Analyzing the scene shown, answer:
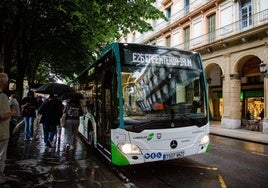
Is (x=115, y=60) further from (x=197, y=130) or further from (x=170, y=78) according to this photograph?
(x=197, y=130)

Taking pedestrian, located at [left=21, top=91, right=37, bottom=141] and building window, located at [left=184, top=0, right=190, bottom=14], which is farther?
building window, located at [left=184, top=0, right=190, bottom=14]

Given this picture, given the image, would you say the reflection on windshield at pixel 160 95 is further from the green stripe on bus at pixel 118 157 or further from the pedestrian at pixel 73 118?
the pedestrian at pixel 73 118

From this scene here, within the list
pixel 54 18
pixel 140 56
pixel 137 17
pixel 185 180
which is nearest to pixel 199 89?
pixel 140 56

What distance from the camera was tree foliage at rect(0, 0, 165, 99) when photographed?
372 inches

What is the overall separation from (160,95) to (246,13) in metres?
16.2

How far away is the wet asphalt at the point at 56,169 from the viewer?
5.05 metres

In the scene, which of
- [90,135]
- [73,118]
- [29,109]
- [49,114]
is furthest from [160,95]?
[73,118]

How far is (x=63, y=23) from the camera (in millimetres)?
13547

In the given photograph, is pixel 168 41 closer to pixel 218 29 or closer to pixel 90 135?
pixel 218 29

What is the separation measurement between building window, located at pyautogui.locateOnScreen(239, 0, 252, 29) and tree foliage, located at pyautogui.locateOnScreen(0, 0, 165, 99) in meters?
10.2

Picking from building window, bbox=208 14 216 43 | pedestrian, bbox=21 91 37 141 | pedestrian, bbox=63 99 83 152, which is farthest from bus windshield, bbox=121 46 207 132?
building window, bbox=208 14 216 43

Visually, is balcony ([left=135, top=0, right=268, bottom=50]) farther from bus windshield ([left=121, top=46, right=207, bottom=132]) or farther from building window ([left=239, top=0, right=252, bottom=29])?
bus windshield ([left=121, top=46, right=207, bottom=132])

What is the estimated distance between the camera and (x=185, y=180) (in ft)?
17.7

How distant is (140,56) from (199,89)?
1.80 metres
